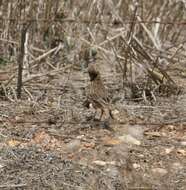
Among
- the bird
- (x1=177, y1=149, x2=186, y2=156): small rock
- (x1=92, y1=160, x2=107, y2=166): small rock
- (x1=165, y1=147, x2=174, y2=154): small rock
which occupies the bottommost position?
(x1=177, y1=149, x2=186, y2=156): small rock

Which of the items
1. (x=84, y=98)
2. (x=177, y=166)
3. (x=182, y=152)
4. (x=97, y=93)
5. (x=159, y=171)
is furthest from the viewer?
(x=84, y=98)

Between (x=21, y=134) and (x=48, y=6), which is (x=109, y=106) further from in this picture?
Result: (x=48, y=6)

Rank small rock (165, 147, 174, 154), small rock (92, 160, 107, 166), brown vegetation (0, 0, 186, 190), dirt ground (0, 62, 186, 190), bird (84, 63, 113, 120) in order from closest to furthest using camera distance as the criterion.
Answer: dirt ground (0, 62, 186, 190) → brown vegetation (0, 0, 186, 190) → small rock (92, 160, 107, 166) → small rock (165, 147, 174, 154) → bird (84, 63, 113, 120)

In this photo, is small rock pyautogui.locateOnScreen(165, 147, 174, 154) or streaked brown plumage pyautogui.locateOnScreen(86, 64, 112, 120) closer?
small rock pyautogui.locateOnScreen(165, 147, 174, 154)

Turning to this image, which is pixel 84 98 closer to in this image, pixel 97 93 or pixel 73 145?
pixel 97 93

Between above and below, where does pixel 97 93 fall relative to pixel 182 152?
above

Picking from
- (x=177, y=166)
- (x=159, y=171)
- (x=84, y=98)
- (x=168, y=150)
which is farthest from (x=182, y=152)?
(x=84, y=98)

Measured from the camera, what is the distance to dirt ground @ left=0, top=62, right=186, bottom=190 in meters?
3.01

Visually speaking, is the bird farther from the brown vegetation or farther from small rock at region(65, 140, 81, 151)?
small rock at region(65, 140, 81, 151)

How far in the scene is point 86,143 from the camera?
11.8 feet

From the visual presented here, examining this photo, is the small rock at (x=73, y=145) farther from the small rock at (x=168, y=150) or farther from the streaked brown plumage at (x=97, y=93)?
the small rock at (x=168, y=150)

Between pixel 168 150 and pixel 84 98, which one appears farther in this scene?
pixel 84 98

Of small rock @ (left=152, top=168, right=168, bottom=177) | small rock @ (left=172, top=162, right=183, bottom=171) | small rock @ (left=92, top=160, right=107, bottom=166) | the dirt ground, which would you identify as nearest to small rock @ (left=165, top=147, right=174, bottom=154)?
the dirt ground

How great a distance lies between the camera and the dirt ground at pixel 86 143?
301cm
